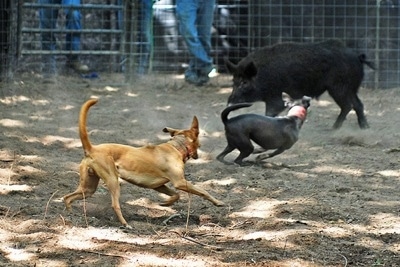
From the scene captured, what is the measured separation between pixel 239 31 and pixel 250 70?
3.45 m

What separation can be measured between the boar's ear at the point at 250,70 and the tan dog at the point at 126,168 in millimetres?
4224

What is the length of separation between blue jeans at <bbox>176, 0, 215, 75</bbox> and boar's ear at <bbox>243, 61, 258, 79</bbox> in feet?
8.04

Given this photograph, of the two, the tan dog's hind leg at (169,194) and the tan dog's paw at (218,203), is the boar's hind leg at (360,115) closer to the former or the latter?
the tan dog's paw at (218,203)

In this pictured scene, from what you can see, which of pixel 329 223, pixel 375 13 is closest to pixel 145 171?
pixel 329 223

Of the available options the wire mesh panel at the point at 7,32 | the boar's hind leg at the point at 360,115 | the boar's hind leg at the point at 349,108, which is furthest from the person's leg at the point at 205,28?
the boar's hind leg at the point at 360,115

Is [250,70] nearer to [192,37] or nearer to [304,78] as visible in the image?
[304,78]

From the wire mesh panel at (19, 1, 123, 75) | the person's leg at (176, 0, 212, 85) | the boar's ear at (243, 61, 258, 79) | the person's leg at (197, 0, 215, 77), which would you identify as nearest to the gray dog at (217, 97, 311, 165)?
the boar's ear at (243, 61, 258, 79)

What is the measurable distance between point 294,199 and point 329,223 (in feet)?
2.59

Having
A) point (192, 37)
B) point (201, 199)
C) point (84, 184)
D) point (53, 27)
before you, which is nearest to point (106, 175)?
point (84, 184)

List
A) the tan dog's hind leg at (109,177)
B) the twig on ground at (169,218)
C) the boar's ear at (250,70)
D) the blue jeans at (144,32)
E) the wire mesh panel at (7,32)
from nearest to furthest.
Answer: the tan dog's hind leg at (109,177)
the twig on ground at (169,218)
the boar's ear at (250,70)
the wire mesh panel at (7,32)
the blue jeans at (144,32)

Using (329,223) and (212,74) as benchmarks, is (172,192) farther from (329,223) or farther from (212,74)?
(212,74)

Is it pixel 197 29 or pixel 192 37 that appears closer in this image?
pixel 192 37

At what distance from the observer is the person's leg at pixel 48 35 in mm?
13125

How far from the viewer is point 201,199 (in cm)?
689
